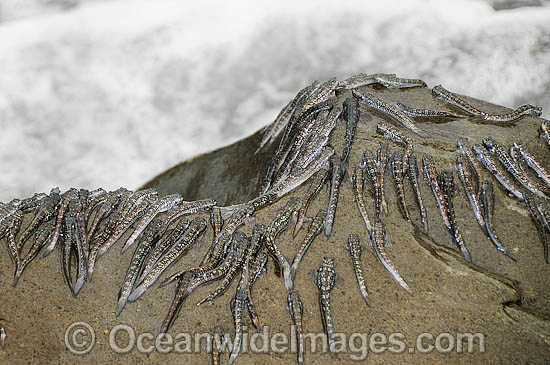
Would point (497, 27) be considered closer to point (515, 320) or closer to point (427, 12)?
point (427, 12)

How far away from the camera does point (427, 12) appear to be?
7129 mm

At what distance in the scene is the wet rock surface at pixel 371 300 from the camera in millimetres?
2857

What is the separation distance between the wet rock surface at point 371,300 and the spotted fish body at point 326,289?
39 mm

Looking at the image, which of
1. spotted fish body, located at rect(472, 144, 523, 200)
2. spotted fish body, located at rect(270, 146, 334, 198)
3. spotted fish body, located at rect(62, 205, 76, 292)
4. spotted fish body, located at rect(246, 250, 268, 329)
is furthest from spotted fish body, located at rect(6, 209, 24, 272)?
spotted fish body, located at rect(472, 144, 523, 200)

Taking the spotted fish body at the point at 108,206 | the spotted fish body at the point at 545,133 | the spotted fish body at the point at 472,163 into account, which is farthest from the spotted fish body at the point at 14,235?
the spotted fish body at the point at 545,133

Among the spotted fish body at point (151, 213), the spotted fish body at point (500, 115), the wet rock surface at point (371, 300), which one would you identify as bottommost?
the wet rock surface at point (371, 300)

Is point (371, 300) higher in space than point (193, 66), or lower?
lower

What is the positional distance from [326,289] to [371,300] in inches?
11.0

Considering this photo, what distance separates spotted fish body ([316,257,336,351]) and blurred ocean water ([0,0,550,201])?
2.77 meters

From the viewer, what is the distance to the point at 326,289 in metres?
2.99

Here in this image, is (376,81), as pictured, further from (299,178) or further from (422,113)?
(299,178)

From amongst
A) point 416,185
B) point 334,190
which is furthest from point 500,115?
point 334,190

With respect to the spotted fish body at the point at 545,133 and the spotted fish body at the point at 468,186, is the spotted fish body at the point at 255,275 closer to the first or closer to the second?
the spotted fish body at the point at 468,186

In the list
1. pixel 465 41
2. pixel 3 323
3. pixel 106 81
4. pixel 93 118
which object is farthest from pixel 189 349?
pixel 465 41
